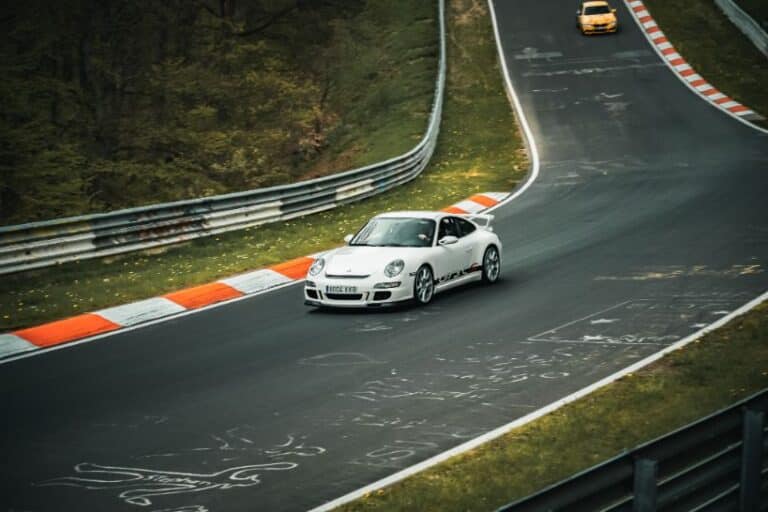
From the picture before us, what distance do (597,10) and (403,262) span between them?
126 ft

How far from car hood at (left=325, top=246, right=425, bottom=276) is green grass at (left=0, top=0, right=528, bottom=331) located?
3140 millimetres

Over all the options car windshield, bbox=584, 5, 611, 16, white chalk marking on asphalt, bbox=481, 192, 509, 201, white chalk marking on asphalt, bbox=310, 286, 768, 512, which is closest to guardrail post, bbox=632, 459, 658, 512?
white chalk marking on asphalt, bbox=310, 286, 768, 512

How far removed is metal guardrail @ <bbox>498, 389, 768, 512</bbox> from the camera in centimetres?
498

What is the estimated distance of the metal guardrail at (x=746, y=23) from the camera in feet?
145

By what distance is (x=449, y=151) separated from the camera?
110ft

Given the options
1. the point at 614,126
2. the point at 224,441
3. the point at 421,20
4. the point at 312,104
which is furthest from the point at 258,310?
the point at 421,20

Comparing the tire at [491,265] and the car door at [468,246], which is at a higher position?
the car door at [468,246]

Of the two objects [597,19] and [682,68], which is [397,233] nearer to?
[682,68]

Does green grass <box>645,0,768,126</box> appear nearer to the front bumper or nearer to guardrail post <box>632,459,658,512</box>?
the front bumper

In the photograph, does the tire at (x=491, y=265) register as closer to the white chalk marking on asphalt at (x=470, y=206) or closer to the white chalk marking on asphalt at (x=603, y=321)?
the white chalk marking on asphalt at (x=603, y=321)

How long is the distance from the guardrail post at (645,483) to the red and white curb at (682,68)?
31210 millimetres

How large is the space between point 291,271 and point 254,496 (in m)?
10.5

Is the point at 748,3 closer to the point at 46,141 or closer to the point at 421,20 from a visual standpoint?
the point at 421,20

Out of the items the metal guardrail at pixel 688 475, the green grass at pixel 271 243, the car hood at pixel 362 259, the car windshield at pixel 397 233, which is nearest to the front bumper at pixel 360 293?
the car hood at pixel 362 259
